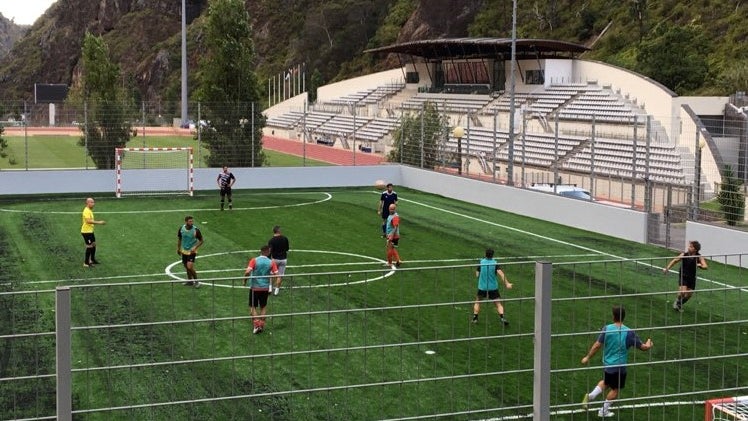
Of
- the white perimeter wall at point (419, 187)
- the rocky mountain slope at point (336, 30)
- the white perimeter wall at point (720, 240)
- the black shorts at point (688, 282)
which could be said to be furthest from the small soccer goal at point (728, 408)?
the rocky mountain slope at point (336, 30)

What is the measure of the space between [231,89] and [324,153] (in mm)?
22181

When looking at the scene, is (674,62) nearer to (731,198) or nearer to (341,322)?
(731,198)

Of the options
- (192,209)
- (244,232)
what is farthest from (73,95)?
(244,232)

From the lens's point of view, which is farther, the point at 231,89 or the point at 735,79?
the point at 735,79

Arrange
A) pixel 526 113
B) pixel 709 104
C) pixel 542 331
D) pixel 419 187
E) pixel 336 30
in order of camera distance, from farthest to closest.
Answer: pixel 336 30, pixel 526 113, pixel 709 104, pixel 419 187, pixel 542 331

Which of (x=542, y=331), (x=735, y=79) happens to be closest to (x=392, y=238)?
(x=542, y=331)

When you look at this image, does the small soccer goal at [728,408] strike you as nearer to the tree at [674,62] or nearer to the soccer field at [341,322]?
the soccer field at [341,322]

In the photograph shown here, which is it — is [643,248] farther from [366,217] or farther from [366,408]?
[366,408]

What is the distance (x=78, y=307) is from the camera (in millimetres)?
19078

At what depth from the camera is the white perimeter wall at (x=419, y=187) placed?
97.8ft

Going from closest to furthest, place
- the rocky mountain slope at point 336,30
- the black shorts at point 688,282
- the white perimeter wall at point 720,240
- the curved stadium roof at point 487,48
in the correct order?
the black shorts at point 688,282
the white perimeter wall at point 720,240
the curved stadium roof at point 487,48
the rocky mountain slope at point 336,30

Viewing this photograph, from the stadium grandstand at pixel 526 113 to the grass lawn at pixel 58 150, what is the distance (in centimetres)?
569

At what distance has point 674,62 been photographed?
70.2 metres

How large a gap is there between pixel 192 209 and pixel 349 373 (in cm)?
2178
